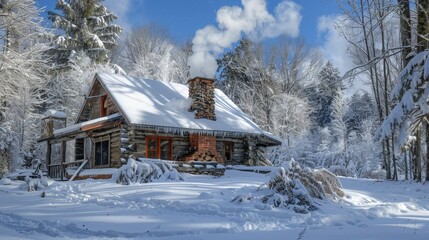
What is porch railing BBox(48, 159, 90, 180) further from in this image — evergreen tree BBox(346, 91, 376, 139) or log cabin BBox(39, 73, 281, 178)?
evergreen tree BBox(346, 91, 376, 139)

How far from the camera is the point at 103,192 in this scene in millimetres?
12359

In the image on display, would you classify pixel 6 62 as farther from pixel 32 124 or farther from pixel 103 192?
pixel 32 124

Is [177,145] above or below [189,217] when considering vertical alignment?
above

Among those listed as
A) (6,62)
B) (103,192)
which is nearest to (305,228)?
(103,192)

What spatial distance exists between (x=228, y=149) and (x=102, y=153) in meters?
7.41

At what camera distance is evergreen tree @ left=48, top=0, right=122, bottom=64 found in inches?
1395

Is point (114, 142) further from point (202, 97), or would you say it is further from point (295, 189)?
point (295, 189)

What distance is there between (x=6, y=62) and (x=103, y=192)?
6996 millimetres

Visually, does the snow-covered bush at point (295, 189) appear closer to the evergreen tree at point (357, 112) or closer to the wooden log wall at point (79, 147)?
the wooden log wall at point (79, 147)

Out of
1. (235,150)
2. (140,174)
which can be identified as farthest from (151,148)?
(140,174)

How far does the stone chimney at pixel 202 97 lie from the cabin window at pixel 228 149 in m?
2.21

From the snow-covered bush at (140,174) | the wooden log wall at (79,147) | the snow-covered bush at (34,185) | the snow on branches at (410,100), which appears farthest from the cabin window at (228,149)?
the snow-covered bush at (34,185)

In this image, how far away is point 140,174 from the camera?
48.1 ft

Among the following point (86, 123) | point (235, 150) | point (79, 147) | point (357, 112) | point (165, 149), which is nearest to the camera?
point (86, 123)
